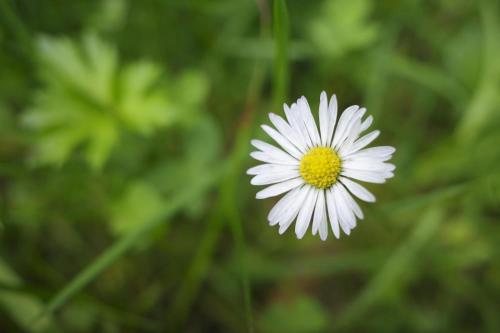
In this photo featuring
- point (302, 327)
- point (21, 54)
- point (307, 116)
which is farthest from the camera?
point (21, 54)

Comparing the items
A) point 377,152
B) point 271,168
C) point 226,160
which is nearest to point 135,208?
point 226,160

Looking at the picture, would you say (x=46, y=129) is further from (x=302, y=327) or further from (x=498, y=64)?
(x=498, y=64)

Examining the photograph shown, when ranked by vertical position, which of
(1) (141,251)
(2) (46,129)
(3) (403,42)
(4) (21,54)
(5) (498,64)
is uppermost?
(3) (403,42)

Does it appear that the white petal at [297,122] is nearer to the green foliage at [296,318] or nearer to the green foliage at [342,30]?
the green foliage at [342,30]

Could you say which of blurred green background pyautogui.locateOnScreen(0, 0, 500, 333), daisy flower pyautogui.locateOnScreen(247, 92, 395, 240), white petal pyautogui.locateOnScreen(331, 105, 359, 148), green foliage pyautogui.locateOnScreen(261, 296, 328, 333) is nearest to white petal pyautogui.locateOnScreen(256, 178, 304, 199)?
daisy flower pyautogui.locateOnScreen(247, 92, 395, 240)

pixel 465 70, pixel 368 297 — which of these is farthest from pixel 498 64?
pixel 368 297

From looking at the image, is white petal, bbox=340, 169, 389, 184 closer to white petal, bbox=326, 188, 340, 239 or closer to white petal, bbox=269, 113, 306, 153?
white petal, bbox=326, 188, 340, 239
